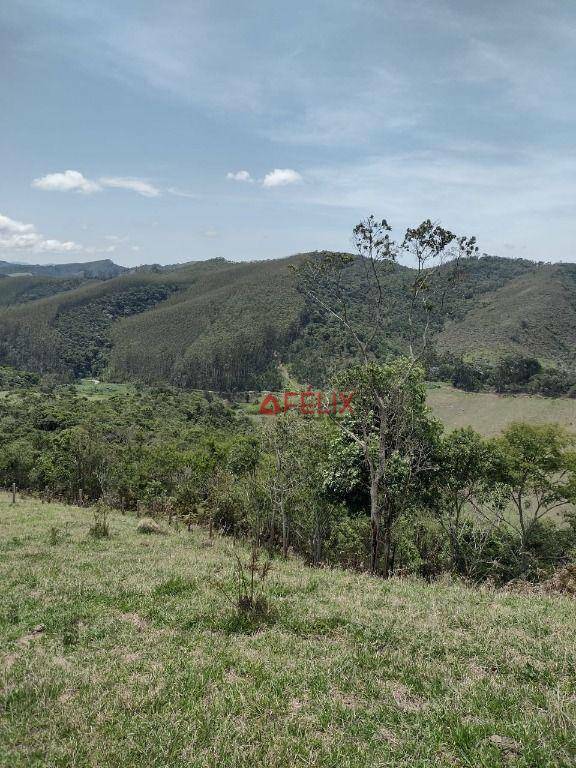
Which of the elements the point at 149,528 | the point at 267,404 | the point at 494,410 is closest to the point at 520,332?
the point at 494,410

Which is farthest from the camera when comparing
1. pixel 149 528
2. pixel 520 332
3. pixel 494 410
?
pixel 520 332

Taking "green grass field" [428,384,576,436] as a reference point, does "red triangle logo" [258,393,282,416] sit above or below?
below

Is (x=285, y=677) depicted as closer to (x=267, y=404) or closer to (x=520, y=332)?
(x=267, y=404)

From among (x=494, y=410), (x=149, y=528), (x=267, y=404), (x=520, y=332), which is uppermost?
(x=520, y=332)

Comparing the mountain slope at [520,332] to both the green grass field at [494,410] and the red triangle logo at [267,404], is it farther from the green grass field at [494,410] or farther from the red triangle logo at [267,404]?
the red triangle logo at [267,404]

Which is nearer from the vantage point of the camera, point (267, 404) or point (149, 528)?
point (149, 528)

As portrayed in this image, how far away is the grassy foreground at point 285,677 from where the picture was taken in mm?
4621

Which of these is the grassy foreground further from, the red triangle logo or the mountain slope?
the mountain slope

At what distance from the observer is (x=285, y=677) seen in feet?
19.5

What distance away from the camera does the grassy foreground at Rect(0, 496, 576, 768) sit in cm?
462

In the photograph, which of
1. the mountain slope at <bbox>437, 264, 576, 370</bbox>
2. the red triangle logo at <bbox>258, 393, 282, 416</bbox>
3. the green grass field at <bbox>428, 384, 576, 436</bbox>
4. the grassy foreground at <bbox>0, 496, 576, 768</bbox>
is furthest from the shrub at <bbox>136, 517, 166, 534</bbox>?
the mountain slope at <bbox>437, 264, 576, 370</bbox>

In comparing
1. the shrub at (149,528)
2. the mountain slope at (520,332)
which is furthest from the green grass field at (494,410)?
the shrub at (149,528)

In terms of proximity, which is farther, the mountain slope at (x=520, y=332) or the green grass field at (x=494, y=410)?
the mountain slope at (x=520, y=332)

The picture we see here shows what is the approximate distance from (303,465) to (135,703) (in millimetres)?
19697
